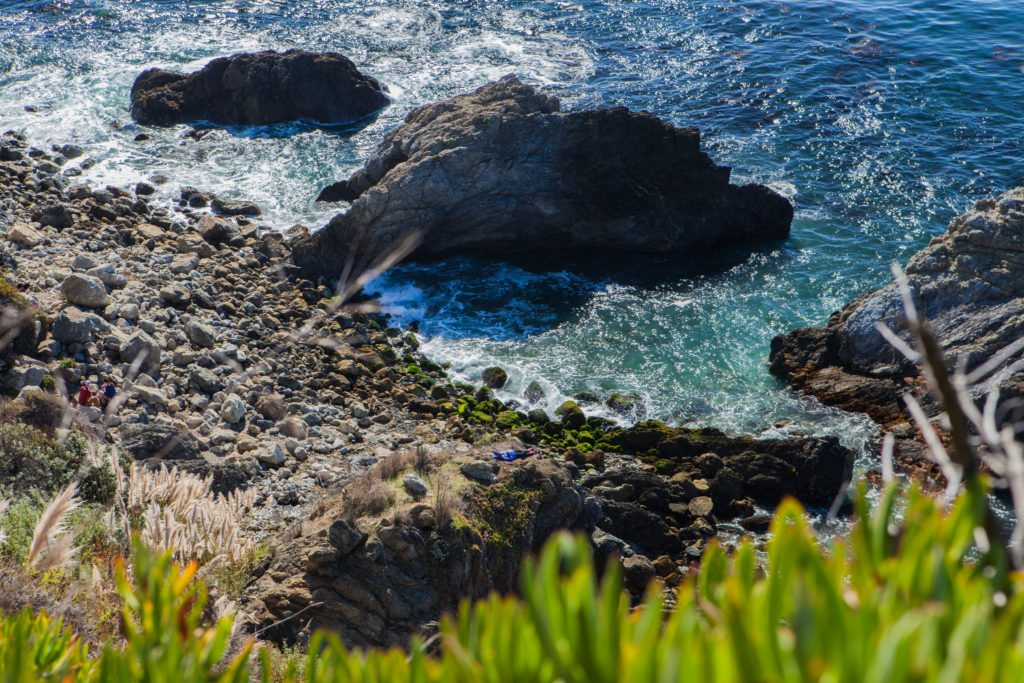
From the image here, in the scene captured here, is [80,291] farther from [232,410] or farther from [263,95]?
[263,95]

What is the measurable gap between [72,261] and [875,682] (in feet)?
59.4

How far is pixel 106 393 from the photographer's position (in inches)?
550

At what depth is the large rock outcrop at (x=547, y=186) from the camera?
70.9ft

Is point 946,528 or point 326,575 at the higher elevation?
point 946,528

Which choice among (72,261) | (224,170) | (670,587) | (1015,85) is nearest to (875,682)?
(670,587)

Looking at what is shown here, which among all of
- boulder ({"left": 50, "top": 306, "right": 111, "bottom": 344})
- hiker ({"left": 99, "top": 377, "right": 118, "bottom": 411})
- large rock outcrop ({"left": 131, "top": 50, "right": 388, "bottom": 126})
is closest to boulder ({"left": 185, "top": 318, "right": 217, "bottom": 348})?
boulder ({"left": 50, "top": 306, "right": 111, "bottom": 344})

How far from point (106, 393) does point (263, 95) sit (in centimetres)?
1730

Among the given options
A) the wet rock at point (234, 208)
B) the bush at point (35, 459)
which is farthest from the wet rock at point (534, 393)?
the wet rock at point (234, 208)

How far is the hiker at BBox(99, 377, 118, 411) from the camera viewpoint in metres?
13.8

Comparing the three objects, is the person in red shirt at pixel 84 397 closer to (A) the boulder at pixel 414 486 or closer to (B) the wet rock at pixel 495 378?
(A) the boulder at pixel 414 486

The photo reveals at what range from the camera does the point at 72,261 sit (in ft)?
58.0

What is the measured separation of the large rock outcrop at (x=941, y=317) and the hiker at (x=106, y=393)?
39.3 feet

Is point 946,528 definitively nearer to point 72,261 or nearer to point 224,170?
point 72,261

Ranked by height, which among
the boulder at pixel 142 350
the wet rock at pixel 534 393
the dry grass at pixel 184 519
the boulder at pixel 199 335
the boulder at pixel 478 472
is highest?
the dry grass at pixel 184 519
